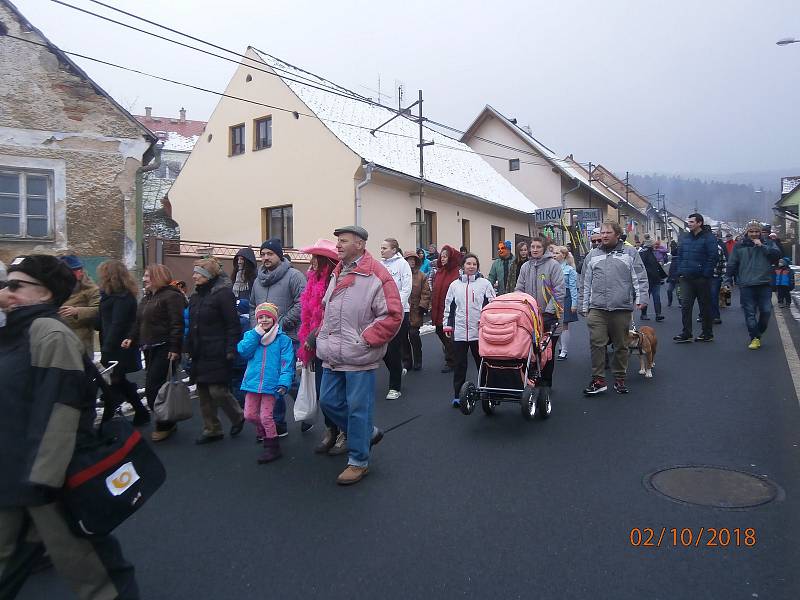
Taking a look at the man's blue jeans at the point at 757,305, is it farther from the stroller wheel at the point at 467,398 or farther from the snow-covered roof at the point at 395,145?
the snow-covered roof at the point at 395,145

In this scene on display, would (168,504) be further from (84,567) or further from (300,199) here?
(300,199)

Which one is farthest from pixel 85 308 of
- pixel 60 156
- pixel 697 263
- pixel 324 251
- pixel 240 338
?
pixel 697 263

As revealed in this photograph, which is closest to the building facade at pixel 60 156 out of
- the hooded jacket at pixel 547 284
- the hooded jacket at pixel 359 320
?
the hooded jacket at pixel 547 284

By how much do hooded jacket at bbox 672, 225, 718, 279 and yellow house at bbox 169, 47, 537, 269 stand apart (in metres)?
10.9

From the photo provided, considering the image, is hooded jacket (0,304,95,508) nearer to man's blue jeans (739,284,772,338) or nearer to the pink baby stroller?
the pink baby stroller

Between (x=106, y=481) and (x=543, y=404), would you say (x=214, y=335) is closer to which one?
(x=106, y=481)

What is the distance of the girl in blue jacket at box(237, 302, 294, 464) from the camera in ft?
17.0

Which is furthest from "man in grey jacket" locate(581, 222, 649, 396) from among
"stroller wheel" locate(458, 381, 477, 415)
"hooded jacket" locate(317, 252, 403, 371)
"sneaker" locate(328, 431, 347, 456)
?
"hooded jacket" locate(317, 252, 403, 371)

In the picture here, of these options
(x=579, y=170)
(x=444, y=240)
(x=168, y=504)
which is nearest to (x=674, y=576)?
(x=168, y=504)

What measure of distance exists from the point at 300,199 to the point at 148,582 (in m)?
17.7

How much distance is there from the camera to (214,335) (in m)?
5.63

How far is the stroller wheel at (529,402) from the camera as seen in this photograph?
226 inches

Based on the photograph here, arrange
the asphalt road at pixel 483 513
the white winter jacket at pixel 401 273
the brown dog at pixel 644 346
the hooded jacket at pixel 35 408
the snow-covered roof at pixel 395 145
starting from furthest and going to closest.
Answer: the snow-covered roof at pixel 395 145, the white winter jacket at pixel 401 273, the brown dog at pixel 644 346, the asphalt road at pixel 483 513, the hooded jacket at pixel 35 408

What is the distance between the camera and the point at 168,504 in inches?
172
